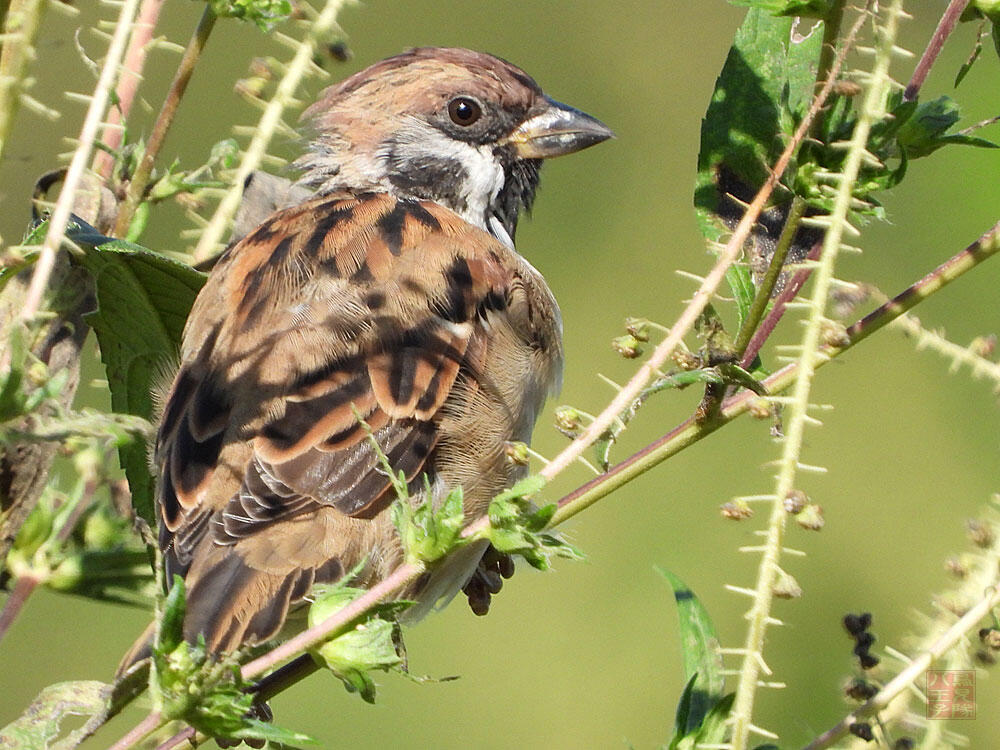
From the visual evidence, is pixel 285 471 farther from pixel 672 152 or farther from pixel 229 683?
pixel 672 152

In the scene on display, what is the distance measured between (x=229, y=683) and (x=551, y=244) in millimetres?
4429

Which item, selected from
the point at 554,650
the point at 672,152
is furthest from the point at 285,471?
the point at 672,152

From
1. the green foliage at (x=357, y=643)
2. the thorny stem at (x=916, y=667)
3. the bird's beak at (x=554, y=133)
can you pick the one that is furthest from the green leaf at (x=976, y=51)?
the bird's beak at (x=554, y=133)

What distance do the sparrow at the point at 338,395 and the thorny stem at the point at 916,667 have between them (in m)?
0.66

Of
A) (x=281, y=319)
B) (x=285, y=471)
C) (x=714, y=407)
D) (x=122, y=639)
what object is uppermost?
(x=714, y=407)

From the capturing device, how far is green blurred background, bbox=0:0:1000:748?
444cm

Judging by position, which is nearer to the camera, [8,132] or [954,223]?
[8,132]

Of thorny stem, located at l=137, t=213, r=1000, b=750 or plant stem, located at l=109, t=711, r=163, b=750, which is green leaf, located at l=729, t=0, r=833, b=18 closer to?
thorny stem, located at l=137, t=213, r=1000, b=750

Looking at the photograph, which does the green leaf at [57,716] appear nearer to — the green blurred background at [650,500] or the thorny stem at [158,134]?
the thorny stem at [158,134]

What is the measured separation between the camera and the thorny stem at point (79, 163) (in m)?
1.09

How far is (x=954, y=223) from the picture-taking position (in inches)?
191

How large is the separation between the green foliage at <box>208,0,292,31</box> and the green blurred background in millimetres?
2359

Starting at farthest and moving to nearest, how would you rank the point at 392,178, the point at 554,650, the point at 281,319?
1. the point at 554,650
2. the point at 392,178
3. the point at 281,319

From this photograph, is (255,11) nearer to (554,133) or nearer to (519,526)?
(519,526)
